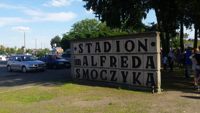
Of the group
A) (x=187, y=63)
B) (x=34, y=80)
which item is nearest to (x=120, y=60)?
(x=187, y=63)

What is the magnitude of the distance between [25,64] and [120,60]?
1806 centimetres

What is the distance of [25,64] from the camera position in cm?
3731

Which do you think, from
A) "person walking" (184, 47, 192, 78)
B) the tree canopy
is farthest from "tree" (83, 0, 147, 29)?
"person walking" (184, 47, 192, 78)

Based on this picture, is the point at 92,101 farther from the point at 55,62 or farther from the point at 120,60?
the point at 55,62

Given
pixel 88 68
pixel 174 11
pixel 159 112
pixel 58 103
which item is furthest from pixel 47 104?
pixel 174 11

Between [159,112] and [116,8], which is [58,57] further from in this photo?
[159,112]

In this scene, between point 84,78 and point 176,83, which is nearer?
point 176,83

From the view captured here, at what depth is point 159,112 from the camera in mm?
13180

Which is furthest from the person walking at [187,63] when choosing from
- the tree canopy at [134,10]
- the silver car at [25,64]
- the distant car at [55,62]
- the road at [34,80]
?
the distant car at [55,62]

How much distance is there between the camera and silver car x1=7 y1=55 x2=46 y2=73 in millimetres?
36969

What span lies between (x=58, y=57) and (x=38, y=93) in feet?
75.4

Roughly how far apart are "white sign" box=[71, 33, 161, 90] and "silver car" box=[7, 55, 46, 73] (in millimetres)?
12407

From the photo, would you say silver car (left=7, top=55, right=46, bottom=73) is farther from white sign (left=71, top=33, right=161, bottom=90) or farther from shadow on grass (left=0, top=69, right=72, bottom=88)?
white sign (left=71, top=33, right=161, bottom=90)

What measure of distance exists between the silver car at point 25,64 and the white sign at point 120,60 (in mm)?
12407
